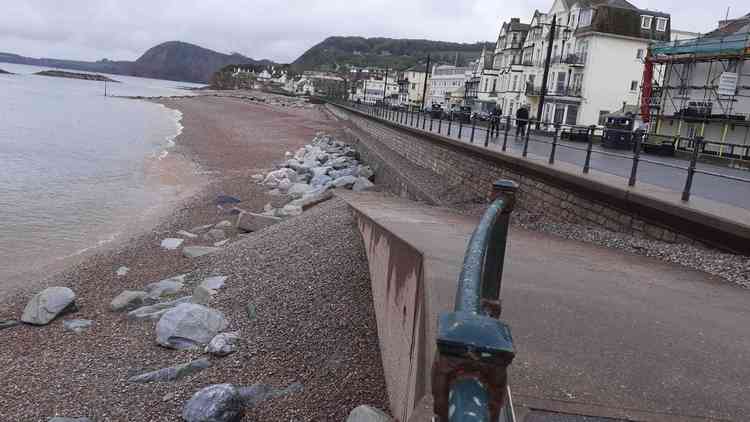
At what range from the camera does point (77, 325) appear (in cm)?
782

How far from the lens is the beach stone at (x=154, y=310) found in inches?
306

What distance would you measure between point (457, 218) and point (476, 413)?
899 centimetres

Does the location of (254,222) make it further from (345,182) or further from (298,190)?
(298,190)

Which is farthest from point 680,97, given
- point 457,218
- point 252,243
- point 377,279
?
point 377,279

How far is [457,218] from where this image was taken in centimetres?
997

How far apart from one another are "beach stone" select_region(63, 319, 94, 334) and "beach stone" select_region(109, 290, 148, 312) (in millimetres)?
472

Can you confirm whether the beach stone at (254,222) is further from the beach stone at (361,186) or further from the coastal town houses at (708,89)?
the coastal town houses at (708,89)

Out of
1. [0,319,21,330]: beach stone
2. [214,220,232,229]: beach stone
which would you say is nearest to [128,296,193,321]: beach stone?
[0,319,21,330]: beach stone

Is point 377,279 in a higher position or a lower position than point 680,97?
lower

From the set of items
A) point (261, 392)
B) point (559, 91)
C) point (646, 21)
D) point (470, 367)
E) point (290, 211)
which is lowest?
point (290, 211)

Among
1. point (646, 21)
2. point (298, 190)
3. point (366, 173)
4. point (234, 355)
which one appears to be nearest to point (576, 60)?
point (646, 21)

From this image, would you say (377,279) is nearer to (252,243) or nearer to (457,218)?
(457,218)

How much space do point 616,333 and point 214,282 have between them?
19.9 ft

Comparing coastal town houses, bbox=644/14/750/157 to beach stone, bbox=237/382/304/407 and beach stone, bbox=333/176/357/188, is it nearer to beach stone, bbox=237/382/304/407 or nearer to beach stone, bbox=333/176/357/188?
beach stone, bbox=333/176/357/188
